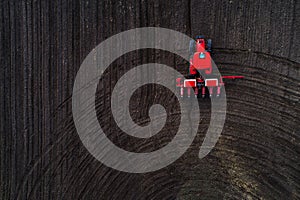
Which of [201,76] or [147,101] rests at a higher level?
[201,76]

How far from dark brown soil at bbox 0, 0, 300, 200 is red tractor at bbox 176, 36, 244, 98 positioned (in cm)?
13

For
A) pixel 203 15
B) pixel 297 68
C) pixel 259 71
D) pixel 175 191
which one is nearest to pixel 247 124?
pixel 259 71

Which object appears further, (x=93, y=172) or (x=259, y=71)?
(x=93, y=172)

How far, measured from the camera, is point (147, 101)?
3.37 meters

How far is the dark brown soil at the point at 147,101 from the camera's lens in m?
3.16

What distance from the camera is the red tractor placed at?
3.09 m

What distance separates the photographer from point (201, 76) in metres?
3.18

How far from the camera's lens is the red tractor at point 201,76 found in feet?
10.2

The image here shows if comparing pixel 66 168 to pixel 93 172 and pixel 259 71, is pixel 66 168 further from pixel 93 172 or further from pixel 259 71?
pixel 259 71

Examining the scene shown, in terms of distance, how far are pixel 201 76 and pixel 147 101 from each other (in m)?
0.71

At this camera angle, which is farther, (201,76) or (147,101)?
(147,101)

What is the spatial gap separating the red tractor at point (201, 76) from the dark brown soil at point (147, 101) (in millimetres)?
132

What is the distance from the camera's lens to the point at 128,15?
3.34 m

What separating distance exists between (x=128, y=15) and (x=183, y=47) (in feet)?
2.52
